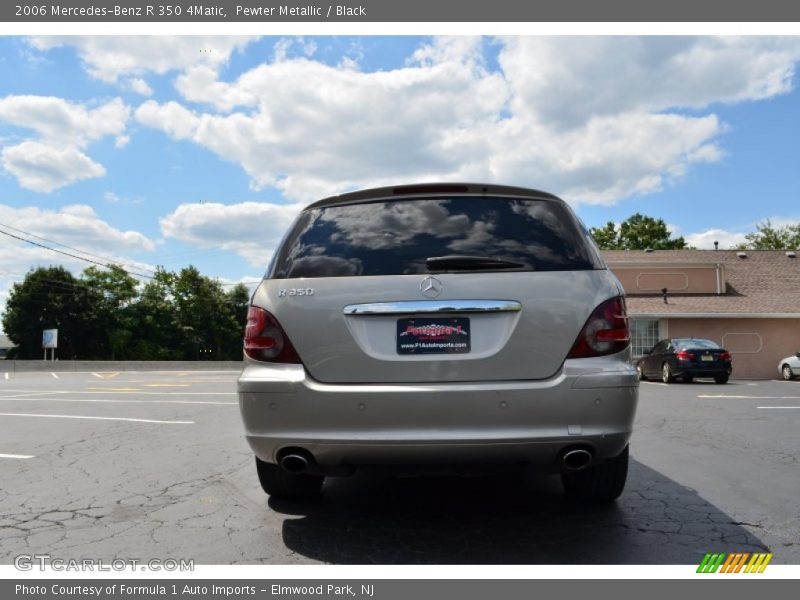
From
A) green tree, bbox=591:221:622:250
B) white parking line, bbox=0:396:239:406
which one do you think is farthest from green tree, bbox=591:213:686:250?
white parking line, bbox=0:396:239:406

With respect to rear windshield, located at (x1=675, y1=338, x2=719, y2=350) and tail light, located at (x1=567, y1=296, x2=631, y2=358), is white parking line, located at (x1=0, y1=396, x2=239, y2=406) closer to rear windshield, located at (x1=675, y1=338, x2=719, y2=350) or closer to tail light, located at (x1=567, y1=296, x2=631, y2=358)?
tail light, located at (x1=567, y1=296, x2=631, y2=358)

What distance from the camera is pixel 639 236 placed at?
207 feet

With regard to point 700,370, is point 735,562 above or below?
above

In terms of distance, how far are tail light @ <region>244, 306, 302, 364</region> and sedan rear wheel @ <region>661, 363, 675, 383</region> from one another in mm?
18497

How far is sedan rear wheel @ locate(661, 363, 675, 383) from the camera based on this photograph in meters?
19.5

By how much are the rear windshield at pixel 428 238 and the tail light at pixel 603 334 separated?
0.26 meters

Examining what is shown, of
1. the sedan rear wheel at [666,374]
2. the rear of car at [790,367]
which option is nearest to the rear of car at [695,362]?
the sedan rear wheel at [666,374]

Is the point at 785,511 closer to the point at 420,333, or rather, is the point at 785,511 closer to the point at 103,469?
the point at 420,333

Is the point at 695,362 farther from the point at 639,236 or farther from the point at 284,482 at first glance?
the point at 639,236

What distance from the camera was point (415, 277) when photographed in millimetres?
3230

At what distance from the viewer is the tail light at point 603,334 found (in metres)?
3.21

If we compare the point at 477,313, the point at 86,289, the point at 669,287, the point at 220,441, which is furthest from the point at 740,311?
the point at 86,289

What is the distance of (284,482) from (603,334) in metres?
2.18

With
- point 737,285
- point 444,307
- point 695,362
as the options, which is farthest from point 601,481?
point 737,285
